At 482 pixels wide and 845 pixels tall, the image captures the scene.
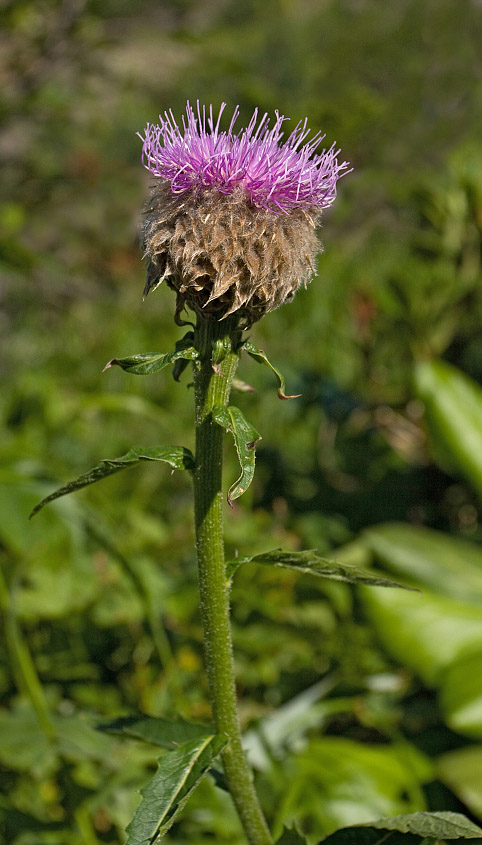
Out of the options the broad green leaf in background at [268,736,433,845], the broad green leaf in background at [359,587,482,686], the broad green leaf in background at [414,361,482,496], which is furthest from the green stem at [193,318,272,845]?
the broad green leaf in background at [414,361,482,496]

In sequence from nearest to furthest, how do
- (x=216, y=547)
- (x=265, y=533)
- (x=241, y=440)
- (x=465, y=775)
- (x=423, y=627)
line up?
(x=241, y=440) < (x=216, y=547) < (x=465, y=775) < (x=423, y=627) < (x=265, y=533)

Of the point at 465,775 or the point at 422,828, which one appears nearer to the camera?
the point at 422,828

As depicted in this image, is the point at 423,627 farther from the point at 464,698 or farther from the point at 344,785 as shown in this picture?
the point at 344,785

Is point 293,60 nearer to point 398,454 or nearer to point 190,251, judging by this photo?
point 398,454

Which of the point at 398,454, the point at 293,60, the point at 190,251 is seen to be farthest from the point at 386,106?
the point at 190,251

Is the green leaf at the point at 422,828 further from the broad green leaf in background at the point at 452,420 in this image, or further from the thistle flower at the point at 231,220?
the broad green leaf in background at the point at 452,420

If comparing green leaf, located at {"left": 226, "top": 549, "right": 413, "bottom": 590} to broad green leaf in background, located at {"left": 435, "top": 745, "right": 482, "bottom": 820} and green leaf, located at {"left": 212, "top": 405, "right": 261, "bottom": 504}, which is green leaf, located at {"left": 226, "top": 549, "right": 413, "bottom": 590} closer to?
green leaf, located at {"left": 212, "top": 405, "right": 261, "bottom": 504}

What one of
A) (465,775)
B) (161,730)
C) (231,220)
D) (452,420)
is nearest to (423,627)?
(465,775)
